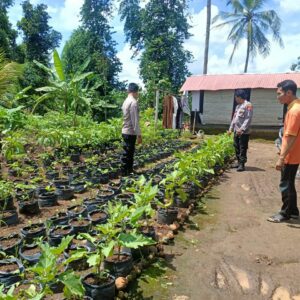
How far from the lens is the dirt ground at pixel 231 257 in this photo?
3.15 m

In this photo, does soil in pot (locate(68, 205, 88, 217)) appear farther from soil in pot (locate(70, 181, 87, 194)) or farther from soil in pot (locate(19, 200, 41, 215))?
soil in pot (locate(70, 181, 87, 194))

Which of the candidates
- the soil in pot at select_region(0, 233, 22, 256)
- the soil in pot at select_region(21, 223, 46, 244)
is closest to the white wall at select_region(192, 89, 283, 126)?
the soil in pot at select_region(21, 223, 46, 244)

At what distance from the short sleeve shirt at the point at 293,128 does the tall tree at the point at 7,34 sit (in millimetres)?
18476

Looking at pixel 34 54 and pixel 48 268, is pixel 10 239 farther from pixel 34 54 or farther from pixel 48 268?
pixel 34 54

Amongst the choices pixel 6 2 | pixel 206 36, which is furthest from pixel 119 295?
pixel 6 2

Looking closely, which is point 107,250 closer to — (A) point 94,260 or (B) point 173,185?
(A) point 94,260

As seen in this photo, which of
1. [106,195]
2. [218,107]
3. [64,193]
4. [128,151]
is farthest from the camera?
[218,107]

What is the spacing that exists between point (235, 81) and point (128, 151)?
41.8 ft

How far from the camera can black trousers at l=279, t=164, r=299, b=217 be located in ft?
15.6

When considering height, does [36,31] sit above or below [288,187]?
above

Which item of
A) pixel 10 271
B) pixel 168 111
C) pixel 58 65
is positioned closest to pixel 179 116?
pixel 168 111

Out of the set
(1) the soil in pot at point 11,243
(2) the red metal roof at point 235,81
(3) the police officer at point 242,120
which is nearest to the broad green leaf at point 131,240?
(1) the soil in pot at point 11,243

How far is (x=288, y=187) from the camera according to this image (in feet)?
15.8

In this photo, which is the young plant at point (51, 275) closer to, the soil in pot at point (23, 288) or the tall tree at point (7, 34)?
the soil in pot at point (23, 288)
